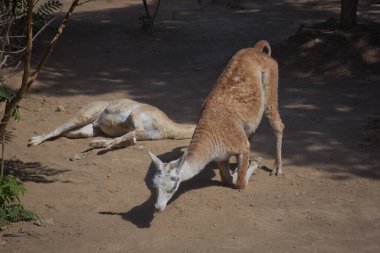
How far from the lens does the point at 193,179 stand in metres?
7.59

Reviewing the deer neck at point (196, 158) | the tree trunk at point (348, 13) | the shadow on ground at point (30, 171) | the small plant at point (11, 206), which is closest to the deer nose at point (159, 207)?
the deer neck at point (196, 158)

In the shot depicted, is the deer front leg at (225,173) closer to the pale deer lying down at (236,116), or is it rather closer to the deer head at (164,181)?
the pale deer lying down at (236,116)

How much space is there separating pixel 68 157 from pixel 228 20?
8133 mm

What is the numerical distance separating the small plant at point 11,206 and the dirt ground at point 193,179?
0.36ft

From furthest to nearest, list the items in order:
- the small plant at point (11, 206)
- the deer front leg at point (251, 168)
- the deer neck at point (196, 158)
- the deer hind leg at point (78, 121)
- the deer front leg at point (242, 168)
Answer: the deer hind leg at point (78, 121), the deer front leg at point (251, 168), the deer front leg at point (242, 168), the deer neck at point (196, 158), the small plant at point (11, 206)

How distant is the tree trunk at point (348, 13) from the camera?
1177cm

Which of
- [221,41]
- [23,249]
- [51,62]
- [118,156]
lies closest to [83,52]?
[51,62]

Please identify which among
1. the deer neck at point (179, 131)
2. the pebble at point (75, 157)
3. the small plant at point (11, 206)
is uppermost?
the small plant at point (11, 206)

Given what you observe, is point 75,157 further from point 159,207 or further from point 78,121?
point 159,207

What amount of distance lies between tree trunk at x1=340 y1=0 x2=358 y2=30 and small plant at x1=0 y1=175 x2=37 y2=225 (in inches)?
293

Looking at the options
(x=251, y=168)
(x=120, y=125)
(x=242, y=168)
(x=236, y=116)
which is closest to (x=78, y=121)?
(x=120, y=125)

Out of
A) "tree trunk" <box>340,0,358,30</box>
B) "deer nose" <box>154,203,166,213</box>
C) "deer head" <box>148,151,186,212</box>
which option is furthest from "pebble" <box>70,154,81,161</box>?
"tree trunk" <box>340,0,358,30</box>

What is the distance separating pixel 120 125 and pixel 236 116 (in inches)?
85.4

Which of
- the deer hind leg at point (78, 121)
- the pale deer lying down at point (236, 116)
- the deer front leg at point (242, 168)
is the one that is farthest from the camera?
the deer hind leg at point (78, 121)
